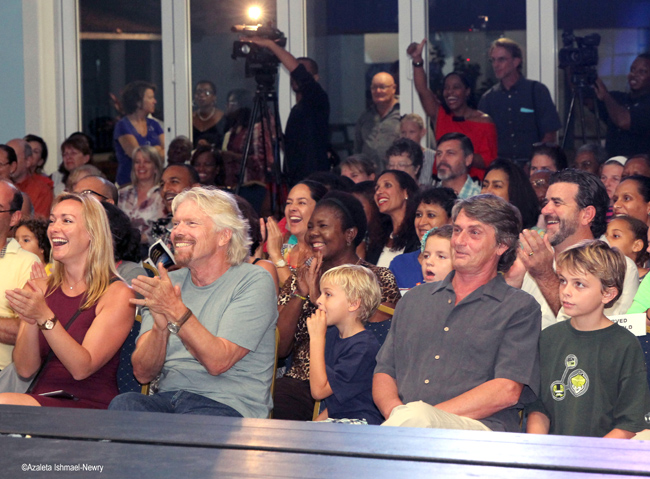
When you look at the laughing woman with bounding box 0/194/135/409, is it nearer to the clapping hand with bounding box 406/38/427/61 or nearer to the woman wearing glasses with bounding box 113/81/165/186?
the clapping hand with bounding box 406/38/427/61

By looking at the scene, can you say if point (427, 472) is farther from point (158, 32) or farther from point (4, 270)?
point (158, 32)

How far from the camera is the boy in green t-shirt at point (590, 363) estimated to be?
7.14 ft

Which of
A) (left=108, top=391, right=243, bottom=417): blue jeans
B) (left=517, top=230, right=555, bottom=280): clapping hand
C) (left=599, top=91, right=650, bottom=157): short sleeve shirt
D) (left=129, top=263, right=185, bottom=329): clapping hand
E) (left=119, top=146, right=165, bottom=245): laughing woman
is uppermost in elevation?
(left=599, top=91, right=650, bottom=157): short sleeve shirt

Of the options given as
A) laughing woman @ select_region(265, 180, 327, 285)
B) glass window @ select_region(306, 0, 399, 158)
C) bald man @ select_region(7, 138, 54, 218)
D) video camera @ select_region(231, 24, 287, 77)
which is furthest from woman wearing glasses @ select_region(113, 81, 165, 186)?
laughing woman @ select_region(265, 180, 327, 285)

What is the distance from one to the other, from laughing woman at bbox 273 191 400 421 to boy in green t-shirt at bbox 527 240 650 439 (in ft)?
2.06

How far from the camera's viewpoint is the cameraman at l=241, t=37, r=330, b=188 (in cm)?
540

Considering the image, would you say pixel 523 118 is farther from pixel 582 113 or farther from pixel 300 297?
pixel 300 297

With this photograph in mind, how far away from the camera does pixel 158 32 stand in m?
7.16

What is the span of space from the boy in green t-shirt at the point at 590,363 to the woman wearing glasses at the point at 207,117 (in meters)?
4.99

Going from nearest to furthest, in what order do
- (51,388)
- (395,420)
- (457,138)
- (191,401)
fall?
(395,420) < (191,401) < (51,388) < (457,138)

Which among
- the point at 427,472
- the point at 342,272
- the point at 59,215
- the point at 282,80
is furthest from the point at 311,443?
the point at 282,80

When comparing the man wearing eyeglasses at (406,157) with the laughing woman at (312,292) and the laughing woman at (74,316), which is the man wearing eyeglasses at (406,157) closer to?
the laughing woman at (312,292)

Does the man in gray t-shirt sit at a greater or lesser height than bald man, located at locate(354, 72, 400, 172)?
lesser

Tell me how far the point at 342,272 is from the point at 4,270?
1404 millimetres
